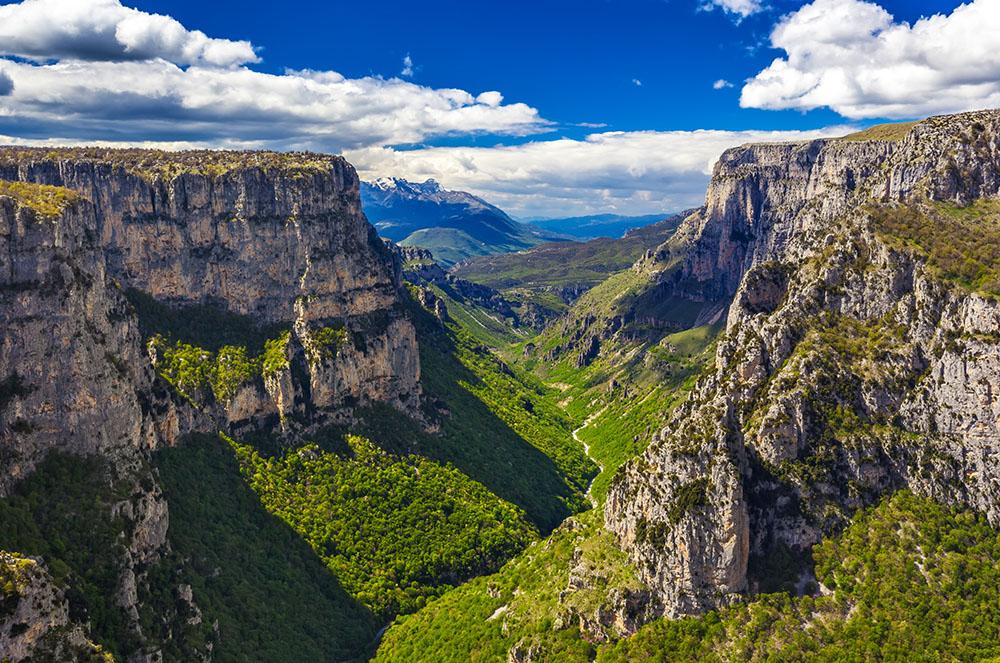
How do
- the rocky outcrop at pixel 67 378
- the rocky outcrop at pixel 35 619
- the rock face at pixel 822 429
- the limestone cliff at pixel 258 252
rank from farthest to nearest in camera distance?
the limestone cliff at pixel 258 252
the rock face at pixel 822 429
the rocky outcrop at pixel 67 378
the rocky outcrop at pixel 35 619

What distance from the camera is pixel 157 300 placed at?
16988 cm

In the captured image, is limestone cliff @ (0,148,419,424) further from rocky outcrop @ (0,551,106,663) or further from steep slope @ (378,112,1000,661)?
rocky outcrop @ (0,551,106,663)

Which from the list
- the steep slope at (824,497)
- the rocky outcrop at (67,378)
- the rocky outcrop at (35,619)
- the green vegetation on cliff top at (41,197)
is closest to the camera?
the rocky outcrop at (35,619)

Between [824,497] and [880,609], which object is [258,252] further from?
[880,609]

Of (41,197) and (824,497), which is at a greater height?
(41,197)

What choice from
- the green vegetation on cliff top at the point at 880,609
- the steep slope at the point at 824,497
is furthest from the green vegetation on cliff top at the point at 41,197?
the green vegetation on cliff top at the point at 880,609

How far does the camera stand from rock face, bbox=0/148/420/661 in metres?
94.7

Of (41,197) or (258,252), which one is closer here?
(41,197)

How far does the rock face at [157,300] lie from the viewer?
9469 cm

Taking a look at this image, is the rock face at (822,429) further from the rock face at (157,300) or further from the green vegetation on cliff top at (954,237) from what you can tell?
the rock face at (157,300)

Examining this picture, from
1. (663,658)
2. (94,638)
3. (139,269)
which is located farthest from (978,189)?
(139,269)

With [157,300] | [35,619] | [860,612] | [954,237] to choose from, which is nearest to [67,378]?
[35,619]

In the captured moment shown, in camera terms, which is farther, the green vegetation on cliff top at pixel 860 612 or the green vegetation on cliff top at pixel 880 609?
the green vegetation on cliff top at pixel 860 612

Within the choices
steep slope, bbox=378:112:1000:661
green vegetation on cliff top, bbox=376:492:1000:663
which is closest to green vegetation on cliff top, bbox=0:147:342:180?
steep slope, bbox=378:112:1000:661
